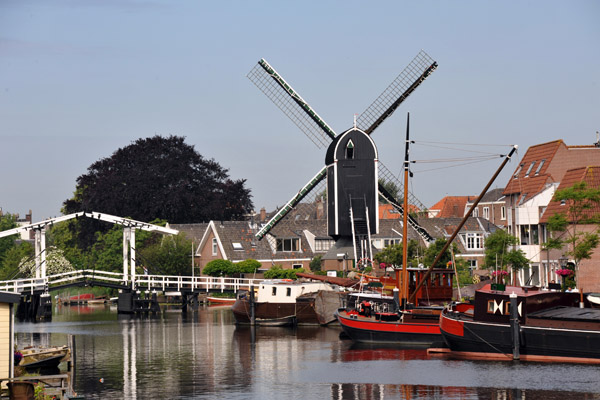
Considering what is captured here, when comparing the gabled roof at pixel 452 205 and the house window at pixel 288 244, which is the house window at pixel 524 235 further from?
the gabled roof at pixel 452 205

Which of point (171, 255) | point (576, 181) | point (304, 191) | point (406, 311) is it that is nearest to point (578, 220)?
point (576, 181)

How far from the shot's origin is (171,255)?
108375mm

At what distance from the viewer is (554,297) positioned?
46.7 metres

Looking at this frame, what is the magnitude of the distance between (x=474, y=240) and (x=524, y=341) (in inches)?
2640

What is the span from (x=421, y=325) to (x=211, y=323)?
25794 mm

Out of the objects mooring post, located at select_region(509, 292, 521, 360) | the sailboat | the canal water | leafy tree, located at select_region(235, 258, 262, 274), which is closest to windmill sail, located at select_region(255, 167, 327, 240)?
leafy tree, located at select_region(235, 258, 262, 274)

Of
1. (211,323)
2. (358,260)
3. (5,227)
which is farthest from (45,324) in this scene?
(5,227)

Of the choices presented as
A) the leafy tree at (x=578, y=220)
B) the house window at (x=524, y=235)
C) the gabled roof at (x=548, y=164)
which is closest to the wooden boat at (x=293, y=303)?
the leafy tree at (x=578, y=220)

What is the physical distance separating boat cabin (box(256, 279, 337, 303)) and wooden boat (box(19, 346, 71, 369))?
27.6 meters

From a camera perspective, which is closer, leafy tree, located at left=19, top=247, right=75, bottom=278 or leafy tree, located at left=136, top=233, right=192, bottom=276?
leafy tree, located at left=136, top=233, right=192, bottom=276

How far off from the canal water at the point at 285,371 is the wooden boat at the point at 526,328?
102 cm

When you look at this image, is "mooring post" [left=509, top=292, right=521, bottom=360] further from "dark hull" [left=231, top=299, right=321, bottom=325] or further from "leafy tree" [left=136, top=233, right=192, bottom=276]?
"leafy tree" [left=136, top=233, right=192, bottom=276]

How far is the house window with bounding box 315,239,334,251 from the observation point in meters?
114

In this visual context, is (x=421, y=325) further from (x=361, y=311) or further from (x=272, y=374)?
(x=272, y=374)
